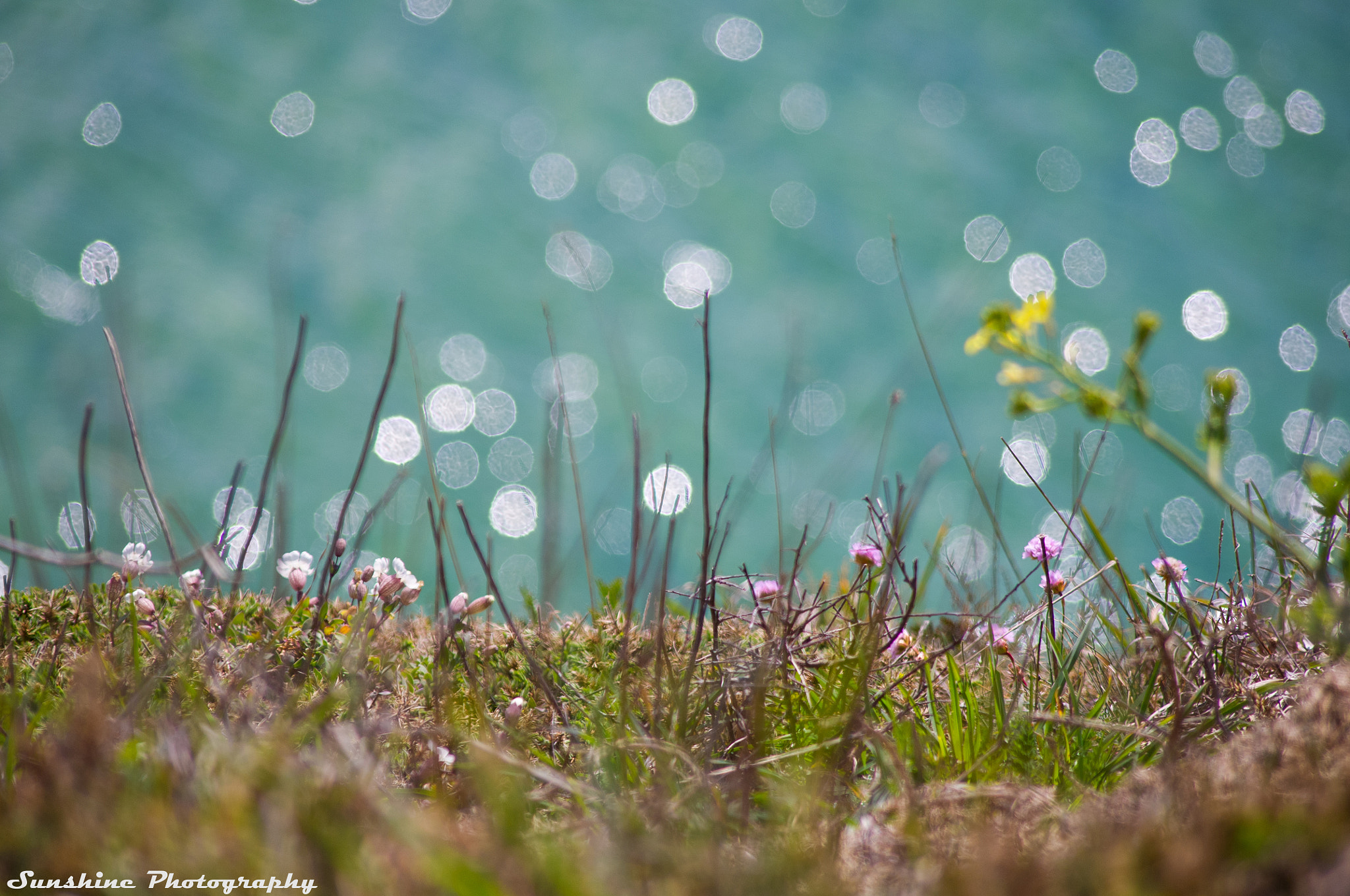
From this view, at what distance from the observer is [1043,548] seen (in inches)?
68.0

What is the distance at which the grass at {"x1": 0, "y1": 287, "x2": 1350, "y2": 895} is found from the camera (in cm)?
71

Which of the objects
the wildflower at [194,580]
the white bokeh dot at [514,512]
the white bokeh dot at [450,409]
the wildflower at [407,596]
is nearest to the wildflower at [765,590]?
the wildflower at [407,596]

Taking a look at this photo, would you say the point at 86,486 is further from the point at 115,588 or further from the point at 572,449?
the point at 572,449

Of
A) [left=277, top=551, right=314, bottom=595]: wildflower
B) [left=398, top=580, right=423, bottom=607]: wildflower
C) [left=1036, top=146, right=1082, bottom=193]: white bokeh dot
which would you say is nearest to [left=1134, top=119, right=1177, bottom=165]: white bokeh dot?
[left=1036, top=146, right=1082, bottom=193]: white bokeh dot

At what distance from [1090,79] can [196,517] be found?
13.1 m

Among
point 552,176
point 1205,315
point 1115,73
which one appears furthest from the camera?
point 1115,73

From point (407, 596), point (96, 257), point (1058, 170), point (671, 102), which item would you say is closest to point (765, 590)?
point (407, 596)

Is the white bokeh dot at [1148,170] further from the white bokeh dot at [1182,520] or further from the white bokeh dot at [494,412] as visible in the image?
the white bokeh dot at [494,412]

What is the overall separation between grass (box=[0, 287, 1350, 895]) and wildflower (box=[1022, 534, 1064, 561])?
161 millimetres

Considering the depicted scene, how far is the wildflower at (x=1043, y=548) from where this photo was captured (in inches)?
67.6

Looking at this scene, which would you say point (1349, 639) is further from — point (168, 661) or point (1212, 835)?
point (168, 661)

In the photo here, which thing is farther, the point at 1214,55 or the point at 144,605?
the point at 1214,55

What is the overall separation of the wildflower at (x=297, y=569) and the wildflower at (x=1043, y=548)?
1.77 metres

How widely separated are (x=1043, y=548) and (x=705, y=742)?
902 millimetres
